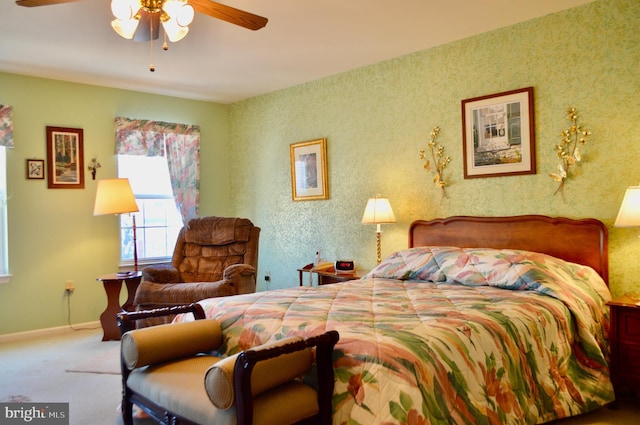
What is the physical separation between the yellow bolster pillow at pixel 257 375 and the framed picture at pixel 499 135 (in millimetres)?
2467

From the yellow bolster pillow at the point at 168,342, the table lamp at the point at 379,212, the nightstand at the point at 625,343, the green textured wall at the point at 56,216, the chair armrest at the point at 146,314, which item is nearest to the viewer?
the yellow bolster pillow at the point at 168,342

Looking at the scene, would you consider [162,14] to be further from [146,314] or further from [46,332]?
[46,332]

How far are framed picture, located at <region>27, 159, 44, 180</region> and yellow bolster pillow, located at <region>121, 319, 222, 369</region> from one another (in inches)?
122

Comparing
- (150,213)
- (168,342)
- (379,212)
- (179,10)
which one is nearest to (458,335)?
(168,342)

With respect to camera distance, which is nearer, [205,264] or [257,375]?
[257,375]

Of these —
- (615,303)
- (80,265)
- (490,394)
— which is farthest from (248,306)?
(80,265)

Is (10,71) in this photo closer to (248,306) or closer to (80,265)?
(80,265)

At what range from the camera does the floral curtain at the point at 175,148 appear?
17.4 ft

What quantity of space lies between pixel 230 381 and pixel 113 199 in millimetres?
3372

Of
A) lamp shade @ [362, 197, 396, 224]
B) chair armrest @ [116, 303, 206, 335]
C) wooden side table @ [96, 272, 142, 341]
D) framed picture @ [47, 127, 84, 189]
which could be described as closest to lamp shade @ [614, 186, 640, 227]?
lamp shade @ [362, 197, 396, 224]

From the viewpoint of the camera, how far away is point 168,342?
2.31 metres

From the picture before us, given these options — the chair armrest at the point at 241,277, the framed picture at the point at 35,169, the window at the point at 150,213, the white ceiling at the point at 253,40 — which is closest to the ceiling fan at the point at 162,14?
the white ceiling at the point at 253,40

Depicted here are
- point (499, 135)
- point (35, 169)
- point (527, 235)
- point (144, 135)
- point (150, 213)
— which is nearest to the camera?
point (527, 235)

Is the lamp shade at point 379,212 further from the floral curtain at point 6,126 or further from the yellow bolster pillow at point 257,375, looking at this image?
the floral curtain at point 6,126
